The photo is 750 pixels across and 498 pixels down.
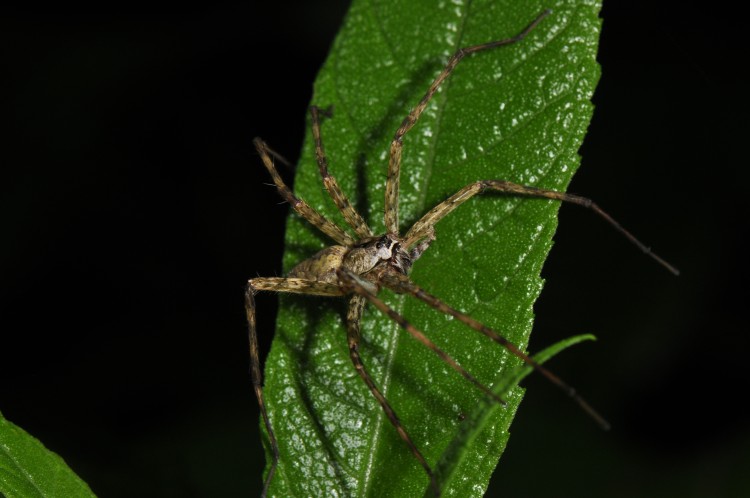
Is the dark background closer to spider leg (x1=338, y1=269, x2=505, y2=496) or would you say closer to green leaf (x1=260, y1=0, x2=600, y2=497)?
spider leg (x1=338, y1=269, x2=505, y2=496)

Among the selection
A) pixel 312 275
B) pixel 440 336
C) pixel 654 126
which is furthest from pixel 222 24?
pixel 440 336

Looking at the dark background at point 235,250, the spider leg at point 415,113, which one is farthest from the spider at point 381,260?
the dark background at point 235,250

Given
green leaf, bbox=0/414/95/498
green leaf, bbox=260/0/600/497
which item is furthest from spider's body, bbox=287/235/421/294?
green leaf, bbox=0/414/95/498

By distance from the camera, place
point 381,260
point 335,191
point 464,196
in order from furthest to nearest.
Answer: point 381,260, point 335,191, point 464,196

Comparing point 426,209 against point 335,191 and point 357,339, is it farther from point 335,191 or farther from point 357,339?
point 357,339

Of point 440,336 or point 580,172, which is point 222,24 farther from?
point 440,336

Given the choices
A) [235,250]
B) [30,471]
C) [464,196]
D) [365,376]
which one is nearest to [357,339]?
[365,376]
